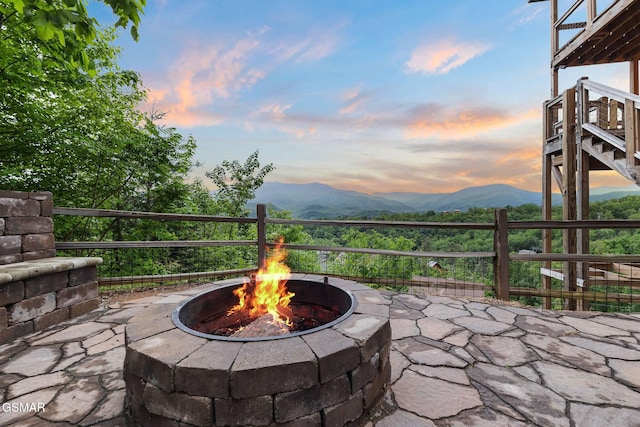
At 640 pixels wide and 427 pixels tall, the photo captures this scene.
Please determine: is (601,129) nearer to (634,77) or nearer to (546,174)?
(546,174)

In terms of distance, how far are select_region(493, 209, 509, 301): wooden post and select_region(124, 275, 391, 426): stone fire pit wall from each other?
8.97ft

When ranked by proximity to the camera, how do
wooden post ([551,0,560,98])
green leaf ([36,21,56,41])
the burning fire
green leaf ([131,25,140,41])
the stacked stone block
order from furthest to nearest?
wooden post ([551,0,560,98]) < the stacked stone block < the burning fire < green leaf ([131,25,140,41]) < green leaf ([36,21,56,41])

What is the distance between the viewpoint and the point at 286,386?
1084 mm

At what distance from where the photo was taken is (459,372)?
1.77 m

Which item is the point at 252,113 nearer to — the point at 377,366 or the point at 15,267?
the point at 15,267

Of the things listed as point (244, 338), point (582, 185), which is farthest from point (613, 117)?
point (244, 338)

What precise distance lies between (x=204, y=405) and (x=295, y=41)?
7.80m

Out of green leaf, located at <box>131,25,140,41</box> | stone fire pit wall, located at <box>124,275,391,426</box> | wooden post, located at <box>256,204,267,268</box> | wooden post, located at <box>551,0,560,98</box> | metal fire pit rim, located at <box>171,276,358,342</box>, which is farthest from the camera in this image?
wooden post, located at <box>551,0,560,98</box>

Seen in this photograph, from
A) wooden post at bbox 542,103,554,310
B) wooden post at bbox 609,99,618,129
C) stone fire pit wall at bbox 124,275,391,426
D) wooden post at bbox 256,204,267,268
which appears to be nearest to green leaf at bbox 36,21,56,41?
stone fire pit wall at bbox 124,275,391,426

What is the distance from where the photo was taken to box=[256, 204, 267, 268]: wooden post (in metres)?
4.08

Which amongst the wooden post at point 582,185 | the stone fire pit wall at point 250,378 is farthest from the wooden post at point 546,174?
the stone fire pit wall at point 250,378

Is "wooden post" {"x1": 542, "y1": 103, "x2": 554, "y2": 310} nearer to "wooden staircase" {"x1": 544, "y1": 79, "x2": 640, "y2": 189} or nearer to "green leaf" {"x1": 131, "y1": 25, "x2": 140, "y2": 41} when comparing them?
"wooden staircase" {"x1": 544, "y1": 79, "x2": 640, "y2": 189}

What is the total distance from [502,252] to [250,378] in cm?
342

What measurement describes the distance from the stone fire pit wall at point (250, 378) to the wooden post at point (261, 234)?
8.85ft
